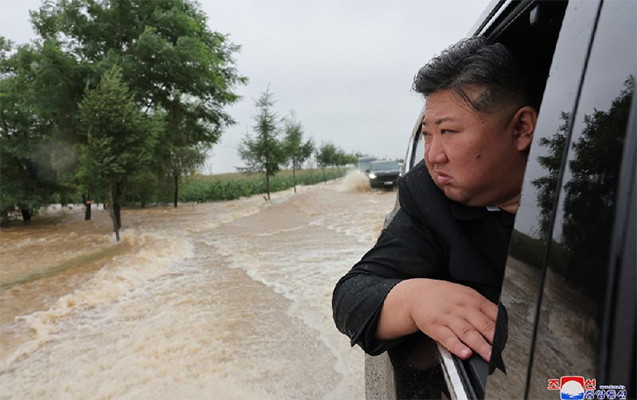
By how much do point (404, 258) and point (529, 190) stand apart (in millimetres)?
502

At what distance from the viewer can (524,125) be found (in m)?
1.02

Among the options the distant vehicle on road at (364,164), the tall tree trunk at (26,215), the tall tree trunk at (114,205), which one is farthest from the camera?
the distant vehicle on road at (364,164)

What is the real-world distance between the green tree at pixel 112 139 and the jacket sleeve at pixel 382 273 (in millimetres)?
11247

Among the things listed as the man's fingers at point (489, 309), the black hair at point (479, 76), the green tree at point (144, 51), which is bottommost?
the man's fingers at point (489, 309)

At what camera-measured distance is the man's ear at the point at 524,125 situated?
1.01 m

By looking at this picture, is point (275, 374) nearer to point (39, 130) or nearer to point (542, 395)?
point (542, 395)

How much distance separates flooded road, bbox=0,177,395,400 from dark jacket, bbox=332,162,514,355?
245 cm

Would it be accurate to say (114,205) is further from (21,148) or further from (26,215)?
(26,215)

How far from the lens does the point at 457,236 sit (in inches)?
42.3

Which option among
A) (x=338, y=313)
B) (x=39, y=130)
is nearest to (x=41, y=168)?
(x=39, y=130)

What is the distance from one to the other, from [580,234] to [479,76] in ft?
2.17

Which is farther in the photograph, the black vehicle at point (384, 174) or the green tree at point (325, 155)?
the green tree at point (325, 155)

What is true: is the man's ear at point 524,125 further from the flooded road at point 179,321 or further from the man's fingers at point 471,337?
the flooded road at point 179,321

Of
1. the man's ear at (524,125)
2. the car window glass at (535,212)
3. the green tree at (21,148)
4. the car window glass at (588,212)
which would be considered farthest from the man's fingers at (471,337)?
the green tree at (21,148)
